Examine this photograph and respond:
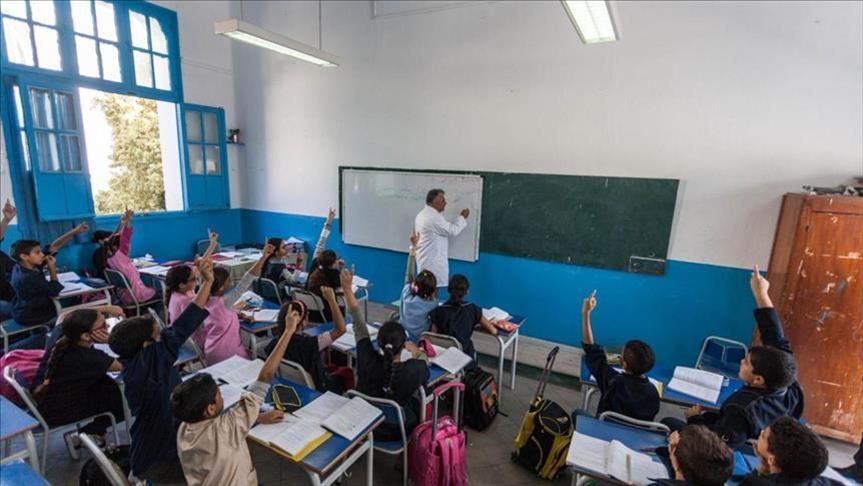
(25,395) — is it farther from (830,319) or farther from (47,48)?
(830,319)

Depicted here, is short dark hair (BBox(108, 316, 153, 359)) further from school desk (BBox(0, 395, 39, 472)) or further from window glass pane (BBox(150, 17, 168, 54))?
window glass pane (BBox(150, 17, 168, 54))

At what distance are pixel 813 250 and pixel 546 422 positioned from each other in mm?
2168

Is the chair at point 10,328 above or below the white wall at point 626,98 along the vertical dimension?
below

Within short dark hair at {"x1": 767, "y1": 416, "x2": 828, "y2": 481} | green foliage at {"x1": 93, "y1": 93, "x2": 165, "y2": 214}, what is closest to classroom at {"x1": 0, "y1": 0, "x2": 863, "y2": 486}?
short dark hair at {"x1": 767, "y1": 416, "x2": 828, "y2": 481}

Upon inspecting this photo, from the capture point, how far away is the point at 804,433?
1.41 m

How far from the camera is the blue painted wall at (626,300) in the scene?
3.41m

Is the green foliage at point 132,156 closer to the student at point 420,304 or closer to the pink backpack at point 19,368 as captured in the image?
the pink backpack at point 19,368

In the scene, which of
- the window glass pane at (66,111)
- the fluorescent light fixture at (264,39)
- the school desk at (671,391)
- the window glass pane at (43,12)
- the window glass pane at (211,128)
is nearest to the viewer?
the school desk at (671,391)

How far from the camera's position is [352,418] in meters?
1.84

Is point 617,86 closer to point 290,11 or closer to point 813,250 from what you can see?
point 813,250

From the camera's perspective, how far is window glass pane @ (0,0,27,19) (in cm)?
384

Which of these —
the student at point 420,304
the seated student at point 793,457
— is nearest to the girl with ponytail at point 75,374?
the student at point 420,304

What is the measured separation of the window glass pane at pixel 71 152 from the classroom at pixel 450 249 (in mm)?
74

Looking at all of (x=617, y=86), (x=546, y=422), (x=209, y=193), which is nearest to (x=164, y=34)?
(x=209, y=193)
